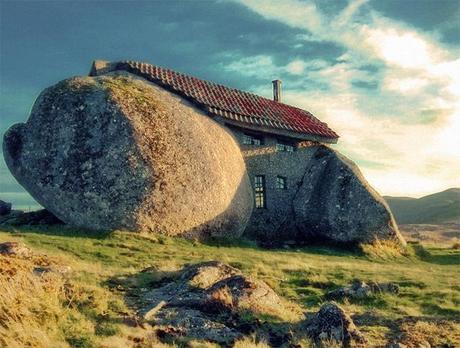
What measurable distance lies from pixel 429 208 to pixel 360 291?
97.1m

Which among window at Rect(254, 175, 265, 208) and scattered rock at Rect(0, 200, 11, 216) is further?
window at Rect(254, 175, 265, 208)

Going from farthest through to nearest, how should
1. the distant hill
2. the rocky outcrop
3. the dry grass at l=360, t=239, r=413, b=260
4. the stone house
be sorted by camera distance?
the distant hill → the stone house → the rocky outcrop → the dry grass at l=360, t=239, r=413, b=260

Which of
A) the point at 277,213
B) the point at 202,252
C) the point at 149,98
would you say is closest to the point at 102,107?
the point at 149,98

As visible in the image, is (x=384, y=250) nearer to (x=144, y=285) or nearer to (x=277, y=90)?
(x=277, y=90)

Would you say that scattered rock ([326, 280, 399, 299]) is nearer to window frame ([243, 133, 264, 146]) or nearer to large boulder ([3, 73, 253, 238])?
large boulder ([3, 73, 253, 238])

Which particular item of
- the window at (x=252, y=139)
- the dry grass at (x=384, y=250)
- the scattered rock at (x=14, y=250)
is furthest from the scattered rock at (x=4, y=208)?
the dry grass at (x=384, y=250)

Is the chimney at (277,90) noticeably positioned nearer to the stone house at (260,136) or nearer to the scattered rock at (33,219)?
the stone house at (260,136)

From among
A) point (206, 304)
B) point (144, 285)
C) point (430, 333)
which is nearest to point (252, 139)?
point (144, 285)

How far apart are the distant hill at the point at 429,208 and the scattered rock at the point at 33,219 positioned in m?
72.0

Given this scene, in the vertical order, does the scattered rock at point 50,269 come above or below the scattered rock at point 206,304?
above

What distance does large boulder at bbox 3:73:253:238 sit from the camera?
22000mm

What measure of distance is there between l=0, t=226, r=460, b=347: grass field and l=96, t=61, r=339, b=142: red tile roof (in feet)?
28.3

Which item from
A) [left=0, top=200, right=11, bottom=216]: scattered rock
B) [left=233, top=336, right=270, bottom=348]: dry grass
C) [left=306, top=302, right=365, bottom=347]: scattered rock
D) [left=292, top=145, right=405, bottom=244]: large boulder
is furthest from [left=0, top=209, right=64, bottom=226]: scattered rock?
[left=306, top=302, right=365, bottom=347]: scattered rock

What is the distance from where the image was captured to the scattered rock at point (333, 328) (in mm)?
9229
